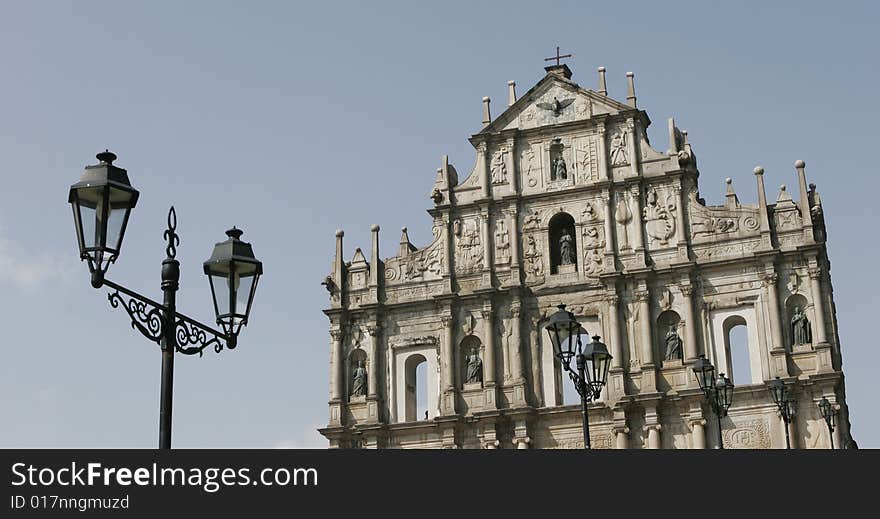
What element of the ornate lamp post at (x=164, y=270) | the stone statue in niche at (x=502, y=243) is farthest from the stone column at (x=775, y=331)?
the ornate lamp post at (x=164, y=270)

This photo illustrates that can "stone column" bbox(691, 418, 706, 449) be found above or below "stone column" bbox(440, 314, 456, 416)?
below

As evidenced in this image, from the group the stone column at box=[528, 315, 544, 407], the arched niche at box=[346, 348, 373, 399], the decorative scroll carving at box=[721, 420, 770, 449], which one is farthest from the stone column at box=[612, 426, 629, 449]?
the arched niche at box=[346, 348, 373, 399]

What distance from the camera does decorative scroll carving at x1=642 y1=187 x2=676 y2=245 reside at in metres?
37.2

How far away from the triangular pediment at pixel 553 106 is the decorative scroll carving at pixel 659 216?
9.86 feet

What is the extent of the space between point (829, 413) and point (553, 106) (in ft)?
42.3

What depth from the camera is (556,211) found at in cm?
3847

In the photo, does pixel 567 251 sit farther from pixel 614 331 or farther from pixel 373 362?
pixel 373 362

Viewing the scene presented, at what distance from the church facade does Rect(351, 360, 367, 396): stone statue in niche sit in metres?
0.04

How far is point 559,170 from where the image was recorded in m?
38.9

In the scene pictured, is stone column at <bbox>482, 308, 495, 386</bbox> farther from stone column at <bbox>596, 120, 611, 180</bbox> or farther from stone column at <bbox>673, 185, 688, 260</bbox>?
stone column at <bbox>673, 185, 688, 260</bbox>

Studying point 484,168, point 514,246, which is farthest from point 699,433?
point 484,168
